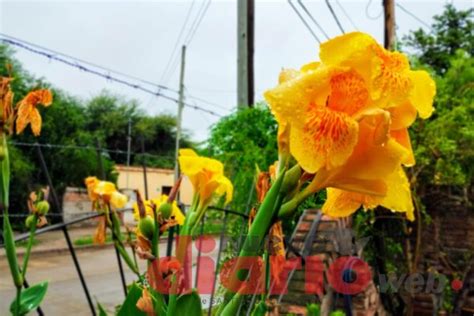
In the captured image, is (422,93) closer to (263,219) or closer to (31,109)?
(263,219)

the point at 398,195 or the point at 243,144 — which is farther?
the point at 243,144

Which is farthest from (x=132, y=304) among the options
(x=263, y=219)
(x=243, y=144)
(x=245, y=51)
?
(x=245, y=51)

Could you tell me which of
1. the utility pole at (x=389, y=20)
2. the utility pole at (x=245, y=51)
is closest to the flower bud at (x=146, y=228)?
the utility pole at (x=245, y=51)

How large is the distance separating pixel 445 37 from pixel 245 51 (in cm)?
707

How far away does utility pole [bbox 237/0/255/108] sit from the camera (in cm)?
365

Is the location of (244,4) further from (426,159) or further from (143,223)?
(143,223)

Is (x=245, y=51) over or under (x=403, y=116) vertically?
over

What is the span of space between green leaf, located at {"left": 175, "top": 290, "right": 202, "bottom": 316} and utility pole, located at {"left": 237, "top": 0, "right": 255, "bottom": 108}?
10.7 feet

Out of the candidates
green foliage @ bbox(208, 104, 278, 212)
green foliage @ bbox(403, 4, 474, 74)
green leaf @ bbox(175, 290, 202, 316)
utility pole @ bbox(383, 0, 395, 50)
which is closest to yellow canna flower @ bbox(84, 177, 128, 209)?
green leaf @ bbox(175, 290, 202, 316)

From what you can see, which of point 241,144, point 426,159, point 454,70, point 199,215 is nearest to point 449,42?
point 454,70

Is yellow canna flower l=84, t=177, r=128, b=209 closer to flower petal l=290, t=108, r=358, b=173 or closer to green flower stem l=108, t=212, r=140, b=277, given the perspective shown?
green flower stem l=108, t=212, r=140, b=277

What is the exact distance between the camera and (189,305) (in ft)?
0.99

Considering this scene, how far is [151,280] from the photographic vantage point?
329mm

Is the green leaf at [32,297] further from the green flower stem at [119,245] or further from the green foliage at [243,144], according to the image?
the green foliage at [243,144]
